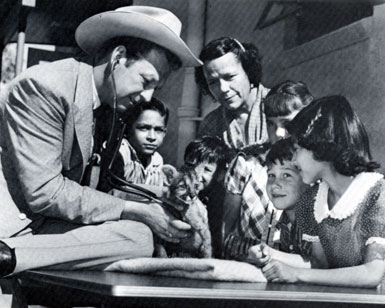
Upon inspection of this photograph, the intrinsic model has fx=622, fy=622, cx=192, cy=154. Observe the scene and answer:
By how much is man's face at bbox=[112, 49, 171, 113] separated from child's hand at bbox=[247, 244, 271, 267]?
582mm

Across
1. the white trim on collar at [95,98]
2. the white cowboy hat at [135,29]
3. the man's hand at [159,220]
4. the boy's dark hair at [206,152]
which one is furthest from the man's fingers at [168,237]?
the white cowboy hat at [135,29]

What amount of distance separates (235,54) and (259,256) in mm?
730

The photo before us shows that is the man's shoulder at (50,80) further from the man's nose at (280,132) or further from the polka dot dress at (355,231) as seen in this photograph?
the polka dot dress at (355,231)

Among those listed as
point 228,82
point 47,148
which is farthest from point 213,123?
point 47,148

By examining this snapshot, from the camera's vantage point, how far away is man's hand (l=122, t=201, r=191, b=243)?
A: 168 centimetres

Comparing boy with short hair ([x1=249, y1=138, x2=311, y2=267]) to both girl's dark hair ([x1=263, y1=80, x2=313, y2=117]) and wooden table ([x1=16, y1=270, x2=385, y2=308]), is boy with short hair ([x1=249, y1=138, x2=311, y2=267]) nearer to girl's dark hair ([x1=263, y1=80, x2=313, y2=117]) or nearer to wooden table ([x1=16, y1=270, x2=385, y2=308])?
girl's dark hair ([x1=263, y1=80, x2=313, y2=117])

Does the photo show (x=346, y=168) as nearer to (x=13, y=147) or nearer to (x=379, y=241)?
(x=379, y=241)

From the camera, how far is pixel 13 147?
1.62 metres

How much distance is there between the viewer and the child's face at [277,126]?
1855mm

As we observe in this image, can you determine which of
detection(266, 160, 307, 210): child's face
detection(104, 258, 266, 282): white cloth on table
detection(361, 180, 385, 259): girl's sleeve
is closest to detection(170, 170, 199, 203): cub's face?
detection(266, 160, 307, 210): child's face

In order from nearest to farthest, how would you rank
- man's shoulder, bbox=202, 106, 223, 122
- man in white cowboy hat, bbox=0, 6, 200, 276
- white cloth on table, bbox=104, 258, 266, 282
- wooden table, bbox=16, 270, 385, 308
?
wooden table, bbox=16, 270, 385, 308 → white cloth on table, bbox=104, 258, 266, 282 → man in white cowboy hat, bbox=0, 6, 200, 276 → man's shoulder, bbox=202, 106, 223, 122

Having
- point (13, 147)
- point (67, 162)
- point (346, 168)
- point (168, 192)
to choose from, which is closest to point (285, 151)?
point (346, 168)

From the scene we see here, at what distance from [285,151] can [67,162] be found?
2.06ft

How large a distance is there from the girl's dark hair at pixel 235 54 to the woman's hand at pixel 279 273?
69cm
